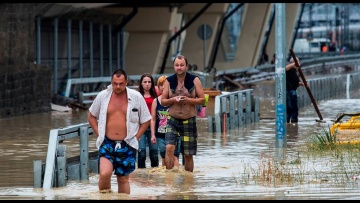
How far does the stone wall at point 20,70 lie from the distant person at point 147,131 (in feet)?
41.8

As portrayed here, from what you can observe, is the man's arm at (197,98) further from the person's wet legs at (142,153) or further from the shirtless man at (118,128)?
the shirtless man at (118,128)

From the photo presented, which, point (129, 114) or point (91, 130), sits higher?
point (129, 114)

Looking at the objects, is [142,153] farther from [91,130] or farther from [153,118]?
[91,130]

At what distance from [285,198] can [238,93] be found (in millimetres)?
12906

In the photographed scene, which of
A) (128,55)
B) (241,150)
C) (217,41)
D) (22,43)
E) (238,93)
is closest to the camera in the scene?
(241,150)

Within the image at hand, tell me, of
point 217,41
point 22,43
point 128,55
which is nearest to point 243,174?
point 22,43

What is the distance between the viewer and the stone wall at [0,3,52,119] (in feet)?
95.8

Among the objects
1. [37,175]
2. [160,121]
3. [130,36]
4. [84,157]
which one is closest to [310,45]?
[130,36]

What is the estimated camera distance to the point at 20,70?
1191 inches

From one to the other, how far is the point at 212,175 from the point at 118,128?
10.2 feet

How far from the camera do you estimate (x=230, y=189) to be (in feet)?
44.5

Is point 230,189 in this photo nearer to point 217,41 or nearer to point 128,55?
point 128,55

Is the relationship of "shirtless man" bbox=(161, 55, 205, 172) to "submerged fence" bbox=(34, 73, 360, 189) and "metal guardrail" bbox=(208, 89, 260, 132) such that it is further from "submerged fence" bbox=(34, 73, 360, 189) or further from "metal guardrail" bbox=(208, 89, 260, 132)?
"metal guardrail" bbox=(208, 89, 260, 132)

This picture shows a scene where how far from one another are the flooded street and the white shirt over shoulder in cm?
62
